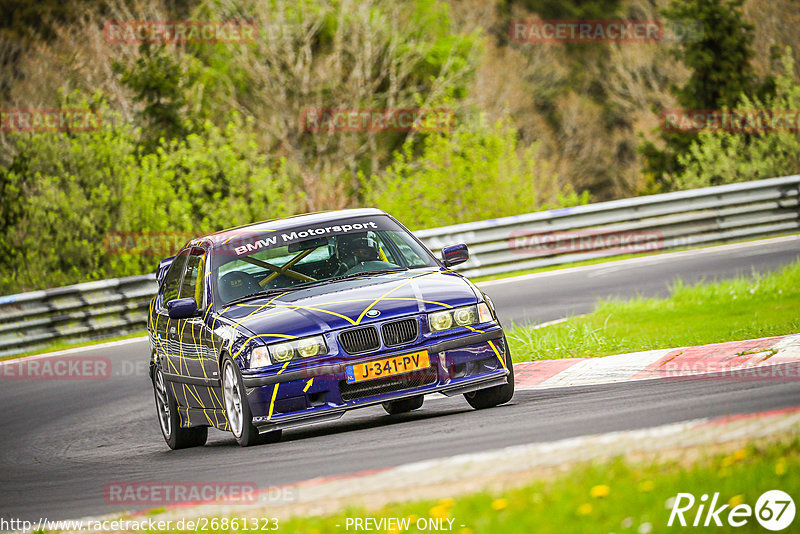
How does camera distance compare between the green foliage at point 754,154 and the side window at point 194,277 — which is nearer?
the side window at point 194,277

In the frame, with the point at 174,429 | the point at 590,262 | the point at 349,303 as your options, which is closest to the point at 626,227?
the point at 590,262

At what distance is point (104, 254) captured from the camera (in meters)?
20.8

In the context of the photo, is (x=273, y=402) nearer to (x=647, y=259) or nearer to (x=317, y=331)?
(x=317, y=331)

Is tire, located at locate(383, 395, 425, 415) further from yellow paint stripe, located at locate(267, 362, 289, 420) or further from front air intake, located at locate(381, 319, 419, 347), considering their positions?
yellow paint stripe, located at locate(267, 362, 289, 420)

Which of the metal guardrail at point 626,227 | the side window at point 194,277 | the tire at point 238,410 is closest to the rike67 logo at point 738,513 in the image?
the tire at point 238,410

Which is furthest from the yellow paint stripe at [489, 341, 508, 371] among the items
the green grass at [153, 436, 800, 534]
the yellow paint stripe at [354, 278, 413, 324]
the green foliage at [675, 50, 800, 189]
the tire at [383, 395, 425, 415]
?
the green foliage at [675, 50, 800, 189]

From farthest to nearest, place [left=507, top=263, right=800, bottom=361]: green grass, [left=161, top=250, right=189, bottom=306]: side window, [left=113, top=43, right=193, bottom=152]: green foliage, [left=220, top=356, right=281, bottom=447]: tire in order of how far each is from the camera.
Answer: [left=113, top=43, right=193, bottom=152]: green foliage → [left=507, top=263, right=800, bottom=361]: green grass → [left=161, top=250, right=189, bottom=306]: side window → [left=220, top=356, right=281, bottom=447]: tire

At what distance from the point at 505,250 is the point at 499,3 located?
46.1m

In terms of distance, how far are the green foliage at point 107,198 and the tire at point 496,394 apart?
13.1 m

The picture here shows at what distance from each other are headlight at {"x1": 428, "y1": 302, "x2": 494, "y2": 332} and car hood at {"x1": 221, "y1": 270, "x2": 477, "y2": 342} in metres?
0.05

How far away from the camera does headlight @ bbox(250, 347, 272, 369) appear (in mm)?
7602

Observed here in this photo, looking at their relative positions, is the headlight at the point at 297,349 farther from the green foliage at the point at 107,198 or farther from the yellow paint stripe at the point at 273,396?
the green foliage at the point at 107,198

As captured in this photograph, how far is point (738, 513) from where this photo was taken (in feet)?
13.5

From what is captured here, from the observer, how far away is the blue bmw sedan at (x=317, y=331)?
7.62 meters
